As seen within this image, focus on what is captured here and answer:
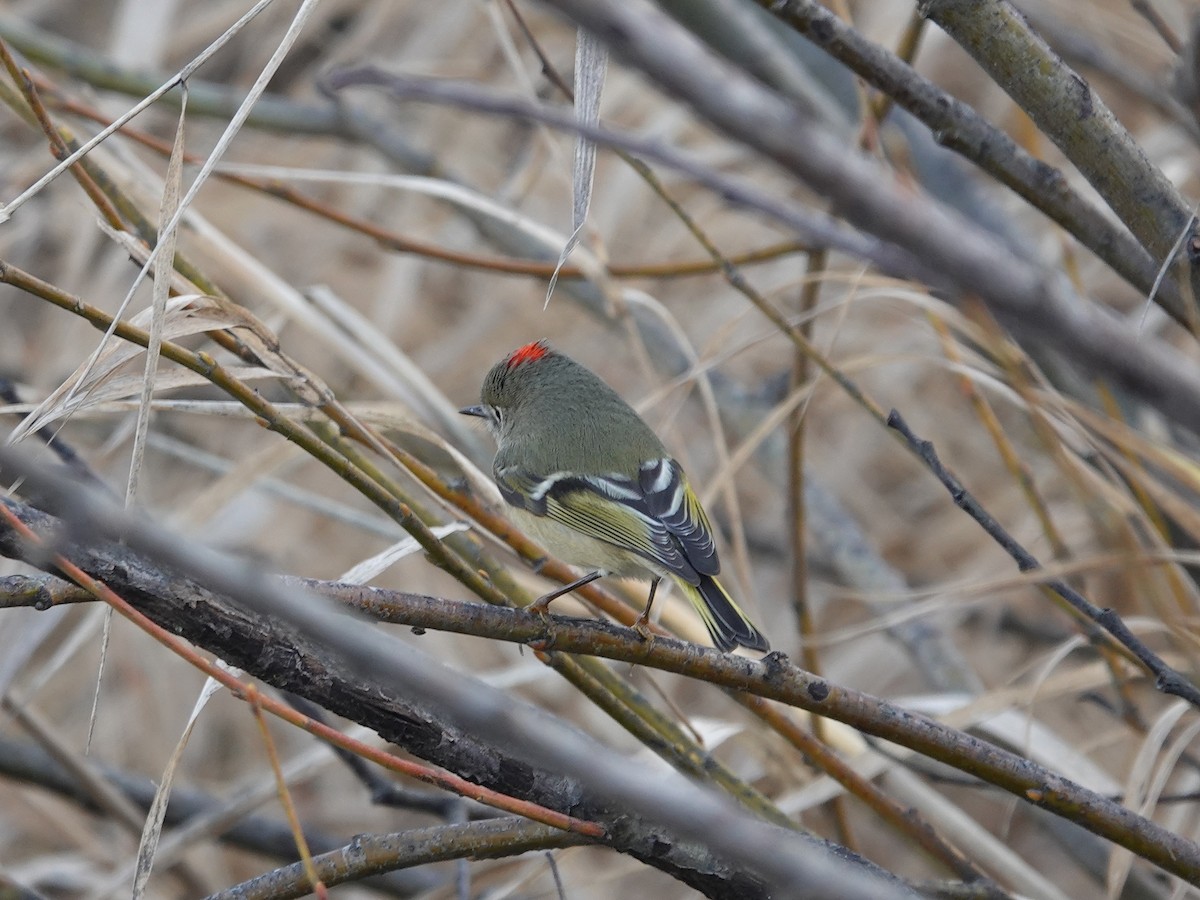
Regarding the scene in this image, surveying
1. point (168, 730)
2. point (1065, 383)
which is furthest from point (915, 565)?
point (168, 730)

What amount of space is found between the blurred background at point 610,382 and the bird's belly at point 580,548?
9 centimetres

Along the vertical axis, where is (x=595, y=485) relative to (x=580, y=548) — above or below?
above

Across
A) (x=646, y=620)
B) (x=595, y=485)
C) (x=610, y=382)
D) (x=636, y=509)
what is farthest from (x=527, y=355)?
(x=610, y=382)

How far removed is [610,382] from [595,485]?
2.44m

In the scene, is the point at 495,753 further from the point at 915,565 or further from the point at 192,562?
the point at 915,565

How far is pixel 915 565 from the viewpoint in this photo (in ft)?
15.1

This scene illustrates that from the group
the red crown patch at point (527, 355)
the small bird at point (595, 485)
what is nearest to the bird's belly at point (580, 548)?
the small bird at point (595, 485)

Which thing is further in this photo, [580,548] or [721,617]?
[580,548]

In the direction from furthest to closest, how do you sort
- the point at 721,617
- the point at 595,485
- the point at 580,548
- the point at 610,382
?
the point at 610,382
the point at 595,485
the point at 580,548
the point at 721,617

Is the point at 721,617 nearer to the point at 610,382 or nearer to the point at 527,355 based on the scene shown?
the point at 527,355

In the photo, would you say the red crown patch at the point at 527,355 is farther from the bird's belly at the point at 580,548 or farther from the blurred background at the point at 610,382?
the bird's belly at the point at 580,548

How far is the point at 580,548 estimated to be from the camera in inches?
84.5

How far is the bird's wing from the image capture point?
1978 millimetres

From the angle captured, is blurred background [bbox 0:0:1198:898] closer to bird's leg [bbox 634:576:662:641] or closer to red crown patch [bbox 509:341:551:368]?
bird's leg [bbox 634:576:662:641]
